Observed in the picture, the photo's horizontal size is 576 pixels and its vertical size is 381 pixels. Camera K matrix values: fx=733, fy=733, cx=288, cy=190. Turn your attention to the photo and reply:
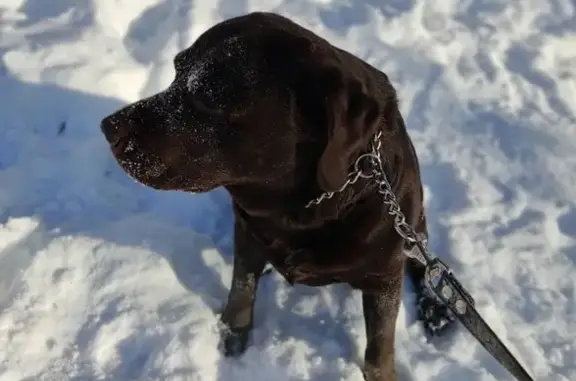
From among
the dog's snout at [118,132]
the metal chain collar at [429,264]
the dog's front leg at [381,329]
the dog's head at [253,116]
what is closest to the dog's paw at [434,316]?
the dog's front leg at [381,329]

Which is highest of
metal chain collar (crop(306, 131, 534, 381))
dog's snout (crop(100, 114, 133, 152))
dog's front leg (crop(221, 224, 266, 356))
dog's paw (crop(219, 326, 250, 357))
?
dog's snout (crop(100, 114, 133, 152))

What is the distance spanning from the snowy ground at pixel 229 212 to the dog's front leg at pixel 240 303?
60 millimetres

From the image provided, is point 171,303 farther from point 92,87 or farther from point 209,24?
point 209,24

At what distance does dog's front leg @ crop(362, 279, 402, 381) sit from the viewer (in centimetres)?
241

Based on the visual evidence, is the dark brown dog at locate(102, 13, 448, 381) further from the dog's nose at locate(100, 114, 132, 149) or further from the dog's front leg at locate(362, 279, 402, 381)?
the dog's front leg at locate(362, 279, 402, 381)

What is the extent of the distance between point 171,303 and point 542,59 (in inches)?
93.1

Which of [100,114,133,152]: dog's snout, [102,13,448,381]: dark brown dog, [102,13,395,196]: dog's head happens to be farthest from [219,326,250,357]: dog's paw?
[100,114,133,152]: dog's snout

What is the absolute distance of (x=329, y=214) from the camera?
2098mm

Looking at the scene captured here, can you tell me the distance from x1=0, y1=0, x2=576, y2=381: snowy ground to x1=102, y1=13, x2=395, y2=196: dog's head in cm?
96

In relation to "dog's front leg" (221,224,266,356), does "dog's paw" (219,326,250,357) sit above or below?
below

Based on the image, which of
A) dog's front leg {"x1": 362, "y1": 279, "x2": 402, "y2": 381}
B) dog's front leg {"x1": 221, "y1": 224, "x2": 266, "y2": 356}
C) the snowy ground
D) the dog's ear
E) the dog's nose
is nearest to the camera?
the dog's ear

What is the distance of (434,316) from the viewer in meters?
2.87

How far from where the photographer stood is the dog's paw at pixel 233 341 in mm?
2756

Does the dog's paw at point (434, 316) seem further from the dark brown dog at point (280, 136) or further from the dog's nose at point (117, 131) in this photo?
the dog's nose at point (117, 131)
